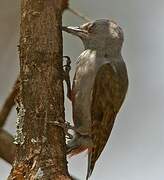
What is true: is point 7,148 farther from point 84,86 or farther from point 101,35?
point 101,35

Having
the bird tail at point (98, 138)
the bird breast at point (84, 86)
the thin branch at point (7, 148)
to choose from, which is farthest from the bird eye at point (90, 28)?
the thin branch at point (7, 148)

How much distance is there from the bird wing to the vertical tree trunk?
0.47 meters

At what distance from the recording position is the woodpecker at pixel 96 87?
2.93 metres

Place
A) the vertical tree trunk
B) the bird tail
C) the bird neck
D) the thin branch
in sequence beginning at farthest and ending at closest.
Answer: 1. the thin branch
2. the bird neck
3. the bird tail
4. the vertical tree trunk

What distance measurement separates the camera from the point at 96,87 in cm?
295

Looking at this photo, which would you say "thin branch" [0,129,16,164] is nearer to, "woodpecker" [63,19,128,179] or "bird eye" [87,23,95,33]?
"woodpecker" [63,19,128,179]

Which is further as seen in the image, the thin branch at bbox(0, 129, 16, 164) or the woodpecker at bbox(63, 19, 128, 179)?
the thin branch at bbox(0, 129, 16, 164)

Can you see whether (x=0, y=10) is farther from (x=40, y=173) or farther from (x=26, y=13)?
(x=40, y=173)

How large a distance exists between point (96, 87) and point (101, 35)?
0.83 feet

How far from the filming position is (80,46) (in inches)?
166

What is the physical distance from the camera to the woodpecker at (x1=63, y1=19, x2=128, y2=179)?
9.62 ft

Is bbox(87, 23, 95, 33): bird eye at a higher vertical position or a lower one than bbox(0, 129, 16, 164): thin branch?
higher

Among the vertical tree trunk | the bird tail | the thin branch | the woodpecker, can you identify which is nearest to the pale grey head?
the woodpecker

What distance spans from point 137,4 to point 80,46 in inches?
22.2
